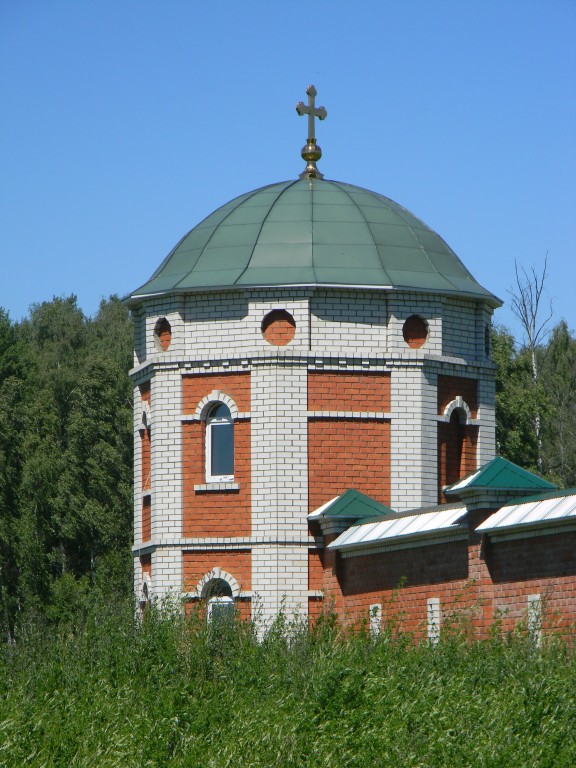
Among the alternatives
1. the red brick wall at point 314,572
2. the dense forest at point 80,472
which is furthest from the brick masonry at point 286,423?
the dense forest at point 80,472

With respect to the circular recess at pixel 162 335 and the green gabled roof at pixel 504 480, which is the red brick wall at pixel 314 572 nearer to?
the circular recess at pixel 162 335

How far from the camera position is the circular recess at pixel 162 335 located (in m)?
27.0

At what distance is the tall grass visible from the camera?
15359mm

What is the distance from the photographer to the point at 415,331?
86.7 ft

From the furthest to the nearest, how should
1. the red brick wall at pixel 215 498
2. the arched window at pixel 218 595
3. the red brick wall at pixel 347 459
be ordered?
the red brick wall at pixel 215 498 → the red brick wall at pixel 347 459 → the arched window at pixel 218 595

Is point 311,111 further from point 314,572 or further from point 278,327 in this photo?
point 314,572

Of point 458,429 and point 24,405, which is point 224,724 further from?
point 24,405

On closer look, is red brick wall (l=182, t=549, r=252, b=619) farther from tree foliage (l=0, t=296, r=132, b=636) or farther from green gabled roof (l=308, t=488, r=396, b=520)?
tree foliage (l=0, t=296, r=132, b=636)

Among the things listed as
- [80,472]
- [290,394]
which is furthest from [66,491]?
[290,394]

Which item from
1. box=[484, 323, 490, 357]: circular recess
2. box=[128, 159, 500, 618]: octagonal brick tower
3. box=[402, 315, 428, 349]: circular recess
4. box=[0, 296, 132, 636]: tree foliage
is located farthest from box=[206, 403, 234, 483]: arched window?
box=[0, 296, 132, 636]: tree foliage

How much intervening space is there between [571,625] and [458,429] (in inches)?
341

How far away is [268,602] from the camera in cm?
2528

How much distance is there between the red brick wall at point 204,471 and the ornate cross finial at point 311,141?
455 cm

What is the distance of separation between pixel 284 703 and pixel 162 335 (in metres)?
11.0
